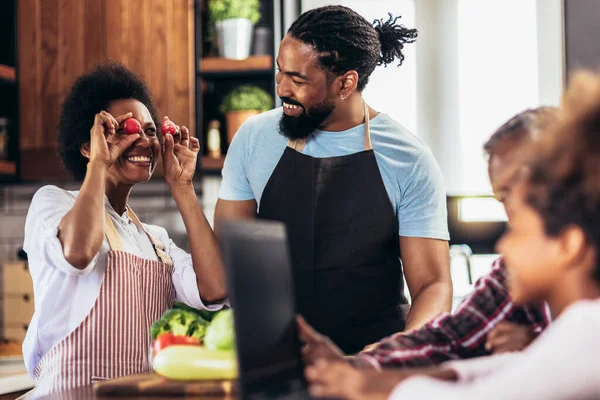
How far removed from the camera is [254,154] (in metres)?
2.12

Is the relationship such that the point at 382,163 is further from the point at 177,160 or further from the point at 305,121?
the point at 177,160

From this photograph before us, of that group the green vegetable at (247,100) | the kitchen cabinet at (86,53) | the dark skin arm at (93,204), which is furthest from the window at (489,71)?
the dark skin arm at (93,204)

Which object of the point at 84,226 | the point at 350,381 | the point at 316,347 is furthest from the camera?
the point at 84,226

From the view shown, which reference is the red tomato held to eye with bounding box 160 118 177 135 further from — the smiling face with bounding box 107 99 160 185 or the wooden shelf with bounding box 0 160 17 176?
the wooden shelf with bounding box 0 160 17 176

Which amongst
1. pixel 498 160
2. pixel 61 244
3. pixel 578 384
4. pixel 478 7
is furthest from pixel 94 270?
pixel 478 7

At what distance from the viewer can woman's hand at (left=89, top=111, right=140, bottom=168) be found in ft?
5.87

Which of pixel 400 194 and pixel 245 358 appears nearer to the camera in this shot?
pixel 245 358

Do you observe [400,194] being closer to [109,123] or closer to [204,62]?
[109,123]

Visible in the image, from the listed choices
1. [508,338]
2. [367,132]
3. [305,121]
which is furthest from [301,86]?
[508,338]

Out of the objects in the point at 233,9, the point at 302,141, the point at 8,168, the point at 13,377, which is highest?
the point at 233,9

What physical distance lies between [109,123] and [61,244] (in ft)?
1.12

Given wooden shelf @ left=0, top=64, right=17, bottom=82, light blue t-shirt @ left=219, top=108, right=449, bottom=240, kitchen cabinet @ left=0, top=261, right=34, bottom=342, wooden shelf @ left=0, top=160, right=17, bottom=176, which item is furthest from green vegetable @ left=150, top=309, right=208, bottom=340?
wooden shelf @ left=0, top=64, right=17, bottom=82

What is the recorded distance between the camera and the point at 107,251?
1734 mm

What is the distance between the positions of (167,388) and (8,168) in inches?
101
